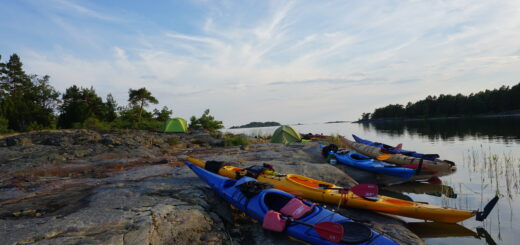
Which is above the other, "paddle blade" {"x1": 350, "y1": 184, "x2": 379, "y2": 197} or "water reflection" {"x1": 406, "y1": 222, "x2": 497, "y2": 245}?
"paddle blade" {"x1": 350, "y1": 184, "x2": 379, "y2": 197}

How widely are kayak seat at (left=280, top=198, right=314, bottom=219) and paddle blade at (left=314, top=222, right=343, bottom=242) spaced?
67 cm

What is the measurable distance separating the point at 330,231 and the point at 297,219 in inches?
29.5

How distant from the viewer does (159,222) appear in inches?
162

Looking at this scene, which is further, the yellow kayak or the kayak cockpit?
the kayak cockpit

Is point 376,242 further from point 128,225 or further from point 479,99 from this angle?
point 479,99

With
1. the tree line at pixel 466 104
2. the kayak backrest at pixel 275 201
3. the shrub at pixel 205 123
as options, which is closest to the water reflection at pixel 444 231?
the kayak backrest at pixel 275 201

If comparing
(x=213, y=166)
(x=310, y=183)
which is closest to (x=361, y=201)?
(x=310, y=183)

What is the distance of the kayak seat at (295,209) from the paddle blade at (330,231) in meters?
0.67

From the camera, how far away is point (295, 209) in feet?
15.5

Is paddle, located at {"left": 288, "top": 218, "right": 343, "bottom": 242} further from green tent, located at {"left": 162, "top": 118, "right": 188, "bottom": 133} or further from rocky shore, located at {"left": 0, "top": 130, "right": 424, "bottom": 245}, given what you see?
green tent, located at {"left": 162, "top": 118, "right": 188, "bottom": 133}

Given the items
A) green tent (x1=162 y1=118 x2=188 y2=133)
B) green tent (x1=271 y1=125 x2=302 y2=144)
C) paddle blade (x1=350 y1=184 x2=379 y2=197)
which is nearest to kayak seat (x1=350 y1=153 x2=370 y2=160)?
paddle blade (x1=350 y1=184 x2=379 y2=197)

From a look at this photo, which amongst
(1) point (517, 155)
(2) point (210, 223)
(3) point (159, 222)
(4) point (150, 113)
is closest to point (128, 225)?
(3) point (159, 222)

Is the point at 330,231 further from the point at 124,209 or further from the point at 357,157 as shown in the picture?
the point at 357,157

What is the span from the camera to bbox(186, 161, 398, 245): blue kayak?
385 cm
